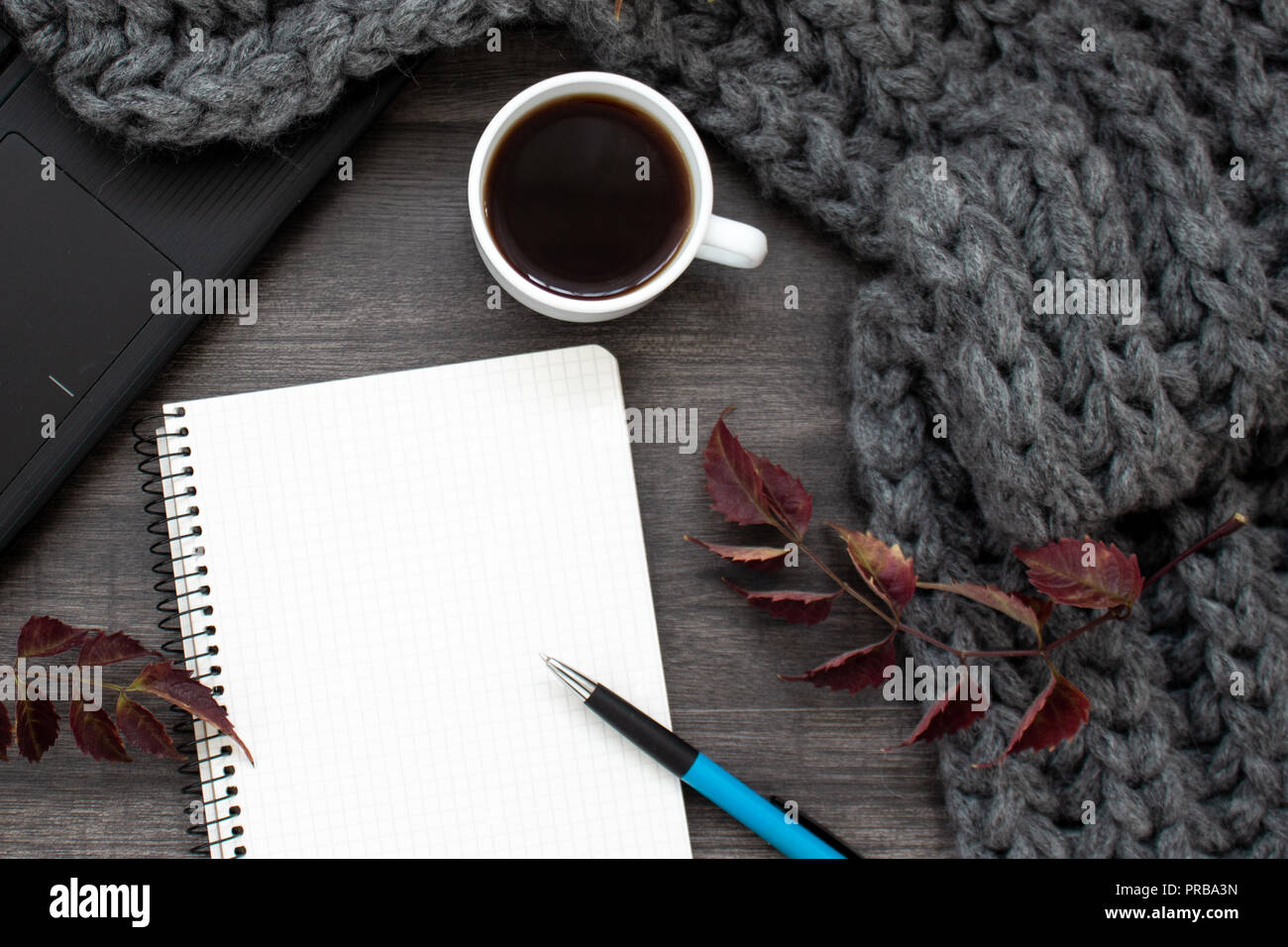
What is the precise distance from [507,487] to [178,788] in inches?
12.8

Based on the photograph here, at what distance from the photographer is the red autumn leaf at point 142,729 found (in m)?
0.66

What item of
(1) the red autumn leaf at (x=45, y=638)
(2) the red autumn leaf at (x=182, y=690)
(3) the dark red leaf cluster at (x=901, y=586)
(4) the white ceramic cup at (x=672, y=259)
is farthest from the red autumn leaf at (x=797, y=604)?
(1) the red autumn leaf at (x=45, y=638)

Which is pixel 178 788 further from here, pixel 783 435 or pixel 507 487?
pixel 783 435

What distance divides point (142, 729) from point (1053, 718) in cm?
61

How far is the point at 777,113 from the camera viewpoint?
71cm

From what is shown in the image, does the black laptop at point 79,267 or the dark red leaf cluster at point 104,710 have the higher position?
the black laptop at point 79,267

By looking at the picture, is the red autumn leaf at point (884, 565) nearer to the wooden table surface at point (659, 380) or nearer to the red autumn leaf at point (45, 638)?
the wooden table surface at point (659, 380)

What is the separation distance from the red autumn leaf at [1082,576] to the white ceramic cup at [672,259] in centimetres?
28

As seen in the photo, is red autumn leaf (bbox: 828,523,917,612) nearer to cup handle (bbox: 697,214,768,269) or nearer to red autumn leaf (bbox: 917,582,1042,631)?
red autumn leaf (bbox: 917,582,1042,631)

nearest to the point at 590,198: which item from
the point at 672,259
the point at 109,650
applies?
the point at 672,259

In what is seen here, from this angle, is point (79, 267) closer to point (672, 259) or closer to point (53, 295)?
point (53, 295)

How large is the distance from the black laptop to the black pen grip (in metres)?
0.39

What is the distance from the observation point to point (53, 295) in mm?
667

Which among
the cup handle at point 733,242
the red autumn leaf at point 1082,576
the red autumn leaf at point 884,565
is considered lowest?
the red autumn leaf at point 884,565
